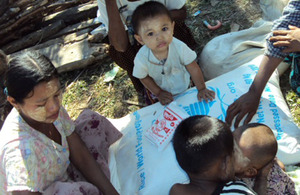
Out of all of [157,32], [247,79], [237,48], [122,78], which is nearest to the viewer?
[157,32]

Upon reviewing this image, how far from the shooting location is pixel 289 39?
1.95 m

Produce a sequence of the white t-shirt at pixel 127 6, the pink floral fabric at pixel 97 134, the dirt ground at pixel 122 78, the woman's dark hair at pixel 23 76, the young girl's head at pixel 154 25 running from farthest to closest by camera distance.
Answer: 1. the dirt ground at pixel 122 78
2. the white t-shirt at pixel 127 6
3. the pink floral fabric at pixel 97 134
4. the young girl's head at pixel 154 25
5. the woman's dark hair at pixel 23 76

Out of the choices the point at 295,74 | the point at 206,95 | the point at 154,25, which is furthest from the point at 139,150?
the point at 295,74

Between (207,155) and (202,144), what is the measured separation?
0.06 m

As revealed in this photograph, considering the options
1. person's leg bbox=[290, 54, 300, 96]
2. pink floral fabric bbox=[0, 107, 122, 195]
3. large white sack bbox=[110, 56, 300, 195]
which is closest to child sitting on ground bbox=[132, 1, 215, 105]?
large white sack bbox=[110, 56, 300, 195]

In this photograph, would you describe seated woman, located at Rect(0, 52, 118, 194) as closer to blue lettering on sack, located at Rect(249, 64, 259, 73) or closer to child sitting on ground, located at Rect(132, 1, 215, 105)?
child sitting on ground, located at Rect(132, 1, 215, 105)

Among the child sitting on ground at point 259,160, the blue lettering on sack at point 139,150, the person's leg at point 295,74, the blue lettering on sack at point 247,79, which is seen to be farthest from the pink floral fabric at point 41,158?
the person's leg at point 295,74

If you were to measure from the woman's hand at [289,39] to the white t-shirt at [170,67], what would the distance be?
571mm

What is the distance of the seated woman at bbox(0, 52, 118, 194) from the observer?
1512 mm

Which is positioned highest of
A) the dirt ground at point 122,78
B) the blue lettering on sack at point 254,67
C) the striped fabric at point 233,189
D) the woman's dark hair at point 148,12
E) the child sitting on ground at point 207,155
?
the woman's dark hair at point 148,12

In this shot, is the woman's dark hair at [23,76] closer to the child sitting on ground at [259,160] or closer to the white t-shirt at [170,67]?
the white t-shirt at [170,67]

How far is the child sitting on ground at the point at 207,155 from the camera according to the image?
1.39 metres

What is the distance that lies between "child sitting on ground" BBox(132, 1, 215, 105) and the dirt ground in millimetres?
592

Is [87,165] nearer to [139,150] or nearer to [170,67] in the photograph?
[139,150]
